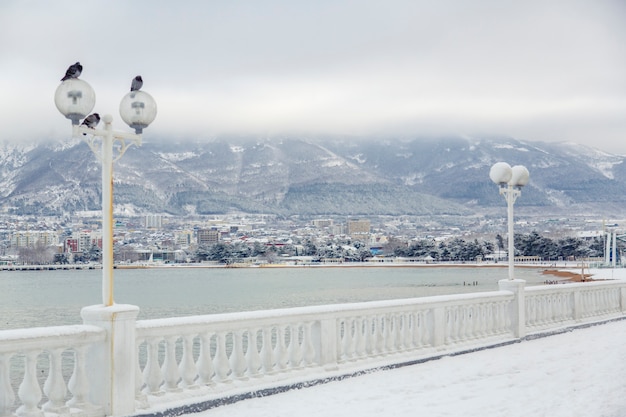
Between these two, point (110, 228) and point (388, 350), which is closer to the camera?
point (110, 228)

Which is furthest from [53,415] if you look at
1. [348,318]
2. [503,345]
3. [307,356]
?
[503,345]

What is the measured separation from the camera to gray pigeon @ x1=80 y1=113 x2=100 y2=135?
9188 millimetres

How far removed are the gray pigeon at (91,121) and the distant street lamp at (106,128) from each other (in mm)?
65

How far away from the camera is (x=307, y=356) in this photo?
11055 millimetres

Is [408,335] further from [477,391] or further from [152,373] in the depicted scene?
[152,373]

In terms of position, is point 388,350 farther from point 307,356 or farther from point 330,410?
point 330,410

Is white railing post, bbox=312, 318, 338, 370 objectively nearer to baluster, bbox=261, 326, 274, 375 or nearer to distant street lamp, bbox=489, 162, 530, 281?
baluster, bbox=261, 326, 274, 375

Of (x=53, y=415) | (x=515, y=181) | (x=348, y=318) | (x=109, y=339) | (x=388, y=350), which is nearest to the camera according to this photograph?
(x=53, y=415)

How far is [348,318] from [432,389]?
171cm

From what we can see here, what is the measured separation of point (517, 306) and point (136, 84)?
9.14 metres

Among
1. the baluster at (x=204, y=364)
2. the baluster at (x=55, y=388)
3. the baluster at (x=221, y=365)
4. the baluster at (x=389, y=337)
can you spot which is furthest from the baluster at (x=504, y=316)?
the baluster at (x=55, y=388)

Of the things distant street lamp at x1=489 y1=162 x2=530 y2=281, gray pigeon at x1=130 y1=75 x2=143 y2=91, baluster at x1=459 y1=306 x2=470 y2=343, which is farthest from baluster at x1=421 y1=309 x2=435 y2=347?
gray pigeon at x1=130 y1=75 x2=143 y2=91

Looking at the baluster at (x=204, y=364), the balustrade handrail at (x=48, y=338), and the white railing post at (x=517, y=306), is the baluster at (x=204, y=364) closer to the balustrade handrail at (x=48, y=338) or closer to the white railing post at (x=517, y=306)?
the balustrade handrail at (x=48, y=338)

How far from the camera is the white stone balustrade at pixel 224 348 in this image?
8195 mm
